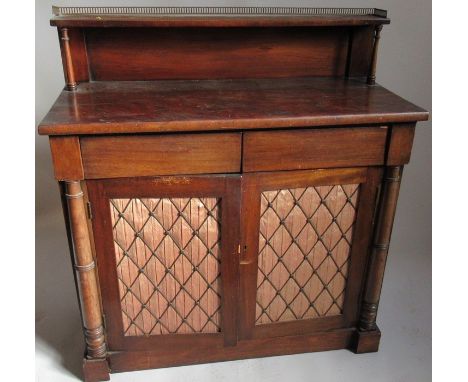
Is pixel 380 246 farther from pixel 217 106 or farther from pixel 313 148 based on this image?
pixel 217 106

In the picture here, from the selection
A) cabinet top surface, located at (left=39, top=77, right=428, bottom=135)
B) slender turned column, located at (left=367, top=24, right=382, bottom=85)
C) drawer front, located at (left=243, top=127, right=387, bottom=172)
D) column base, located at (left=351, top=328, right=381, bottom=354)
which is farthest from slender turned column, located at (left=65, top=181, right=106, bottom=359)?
slender turned column, located at (left=367, top=24, right=382, bottom=85)

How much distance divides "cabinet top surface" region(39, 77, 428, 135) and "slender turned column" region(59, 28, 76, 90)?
0.04 m

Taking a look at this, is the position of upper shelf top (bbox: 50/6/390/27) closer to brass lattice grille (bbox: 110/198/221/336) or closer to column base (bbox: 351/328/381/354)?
brass lattice grille (bbox: 110/198/221/336)

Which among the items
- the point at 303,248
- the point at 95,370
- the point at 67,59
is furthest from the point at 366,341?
the point at 67,59

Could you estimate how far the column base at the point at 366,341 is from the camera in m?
2.18

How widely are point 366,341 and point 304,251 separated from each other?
1.75ft

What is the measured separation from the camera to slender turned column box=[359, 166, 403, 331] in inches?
77.1

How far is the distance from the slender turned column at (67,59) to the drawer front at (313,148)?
77 cm

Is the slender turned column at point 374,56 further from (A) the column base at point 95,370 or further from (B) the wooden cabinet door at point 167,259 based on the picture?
(A) the column base at point 95,370

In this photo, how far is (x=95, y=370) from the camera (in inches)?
79.6

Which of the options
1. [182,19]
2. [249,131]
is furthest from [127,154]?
[182,19]

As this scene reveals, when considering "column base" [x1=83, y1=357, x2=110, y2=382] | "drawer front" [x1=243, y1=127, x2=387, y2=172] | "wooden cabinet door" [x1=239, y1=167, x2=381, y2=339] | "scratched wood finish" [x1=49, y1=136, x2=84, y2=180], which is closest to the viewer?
"scratched wood finish" [x1=49, y1=136, x2=84, y2=180]

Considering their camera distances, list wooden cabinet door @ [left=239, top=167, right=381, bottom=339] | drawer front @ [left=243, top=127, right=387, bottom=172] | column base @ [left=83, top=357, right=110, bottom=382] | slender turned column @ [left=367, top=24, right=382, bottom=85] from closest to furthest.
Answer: drawer front @ [left=243, top=127, right=387, bottom=172] → wooden cabinet door @ [left=239, top=167, right=381, bottom=339] → column base @ [left=83, top=357, right=110, bottom=382] → slender turned column @ [left=367, top=24, right=382, bottom=85]

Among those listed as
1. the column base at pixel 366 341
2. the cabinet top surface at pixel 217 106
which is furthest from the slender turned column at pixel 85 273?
the column base at pixel 366 341
